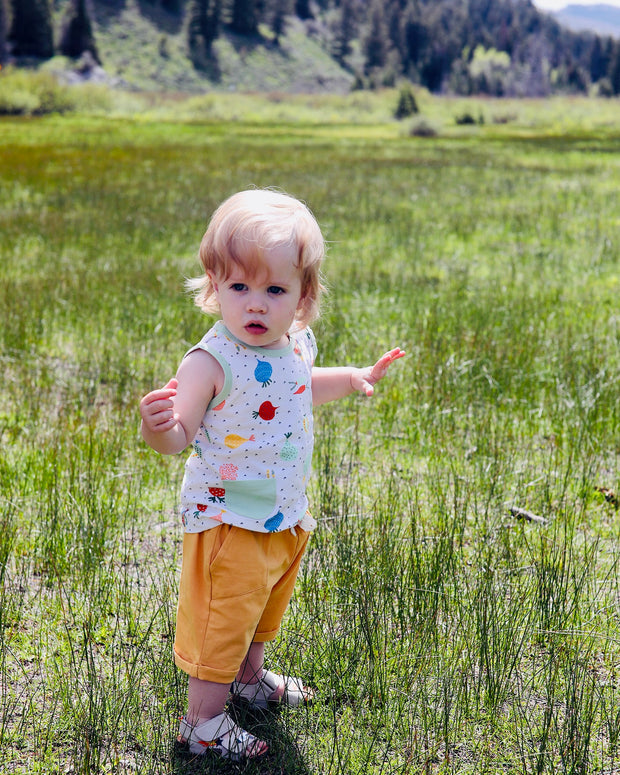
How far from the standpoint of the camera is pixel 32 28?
353 ft

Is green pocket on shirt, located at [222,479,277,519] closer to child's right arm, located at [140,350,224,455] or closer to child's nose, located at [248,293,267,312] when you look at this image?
child's right arm, located at [140,350,224,455]

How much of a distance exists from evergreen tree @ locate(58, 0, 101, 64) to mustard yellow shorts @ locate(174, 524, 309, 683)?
400 feet

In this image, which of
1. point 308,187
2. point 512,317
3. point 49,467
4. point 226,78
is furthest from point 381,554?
point 226,78

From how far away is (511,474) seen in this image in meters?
4.29

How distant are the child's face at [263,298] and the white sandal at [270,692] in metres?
1.18

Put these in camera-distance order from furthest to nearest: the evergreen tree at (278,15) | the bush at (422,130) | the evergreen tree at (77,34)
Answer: the evergreen tree at (278,15) < the evergreen tree at (77,34) < the bush at (422,130)

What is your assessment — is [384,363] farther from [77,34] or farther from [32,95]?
[77,34]

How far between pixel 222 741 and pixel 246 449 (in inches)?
36.5

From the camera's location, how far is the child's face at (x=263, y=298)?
2428mm

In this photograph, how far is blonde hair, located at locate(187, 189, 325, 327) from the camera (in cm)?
238

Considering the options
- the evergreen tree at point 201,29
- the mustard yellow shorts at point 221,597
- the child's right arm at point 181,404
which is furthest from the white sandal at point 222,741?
the evergreen tree at point 201,29

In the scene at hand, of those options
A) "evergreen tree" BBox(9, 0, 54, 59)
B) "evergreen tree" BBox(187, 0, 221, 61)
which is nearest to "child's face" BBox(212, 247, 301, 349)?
"evergreen tree" BBox(9, 0, 54, 59)

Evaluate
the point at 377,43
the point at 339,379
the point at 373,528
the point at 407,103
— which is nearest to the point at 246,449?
the point at 339,379

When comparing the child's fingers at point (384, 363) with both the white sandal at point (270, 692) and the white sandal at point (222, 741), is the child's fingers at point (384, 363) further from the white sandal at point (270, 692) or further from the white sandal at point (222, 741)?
the white sandal at point (222, 741)
